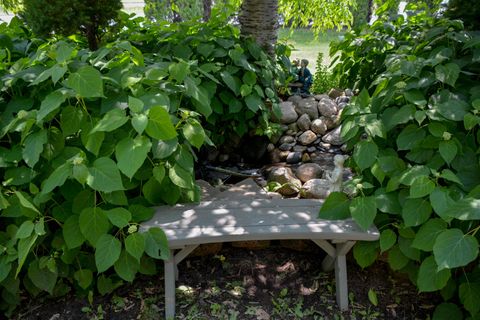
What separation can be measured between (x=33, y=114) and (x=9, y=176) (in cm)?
30

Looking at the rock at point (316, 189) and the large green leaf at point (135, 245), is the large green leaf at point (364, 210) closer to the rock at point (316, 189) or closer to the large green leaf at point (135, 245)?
the rock at point (316, 189)

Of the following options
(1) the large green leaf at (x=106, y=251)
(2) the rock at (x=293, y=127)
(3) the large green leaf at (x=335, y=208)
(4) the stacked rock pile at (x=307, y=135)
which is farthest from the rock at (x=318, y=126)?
(1) the large green leaf at (x=106, y=251)

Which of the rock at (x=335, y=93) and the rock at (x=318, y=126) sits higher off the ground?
the rock at (x=335, y=93)

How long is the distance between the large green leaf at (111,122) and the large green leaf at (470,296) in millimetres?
1597

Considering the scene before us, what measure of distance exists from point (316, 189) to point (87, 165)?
1443 millimetres

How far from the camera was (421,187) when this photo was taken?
1.84 m

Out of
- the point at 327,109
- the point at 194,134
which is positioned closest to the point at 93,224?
the point at 194,134

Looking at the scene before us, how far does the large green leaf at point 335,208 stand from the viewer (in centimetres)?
203

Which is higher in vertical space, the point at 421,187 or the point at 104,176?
the point at 104,176

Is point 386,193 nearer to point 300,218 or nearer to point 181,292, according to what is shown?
point 300,218

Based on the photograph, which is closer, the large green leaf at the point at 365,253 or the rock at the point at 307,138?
the large green leaf at the point at 365,253

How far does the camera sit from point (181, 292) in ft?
7.07

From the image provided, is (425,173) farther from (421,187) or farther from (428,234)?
(428,234)

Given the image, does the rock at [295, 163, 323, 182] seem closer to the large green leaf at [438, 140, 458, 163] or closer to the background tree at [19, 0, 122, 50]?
the large green leaf at [438, 140, 458, 163]
